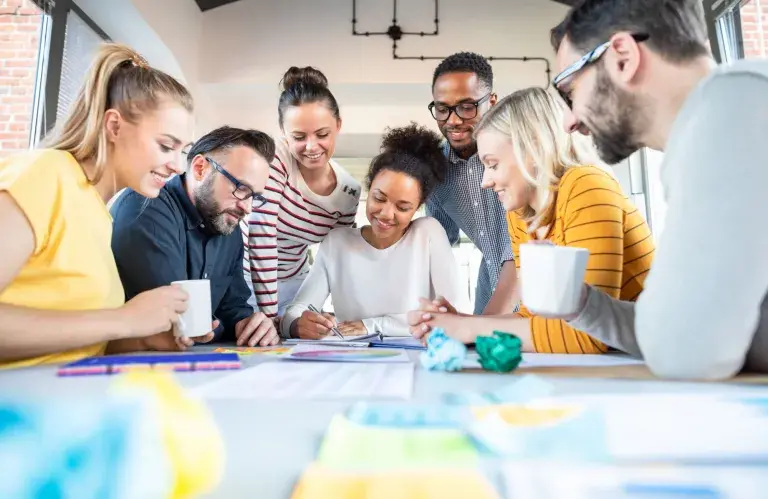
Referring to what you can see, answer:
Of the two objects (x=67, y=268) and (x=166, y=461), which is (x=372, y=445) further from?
(x=67, y=268)

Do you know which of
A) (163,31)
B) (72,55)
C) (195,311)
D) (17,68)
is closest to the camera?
(195,311)

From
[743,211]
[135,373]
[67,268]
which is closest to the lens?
[743,211]

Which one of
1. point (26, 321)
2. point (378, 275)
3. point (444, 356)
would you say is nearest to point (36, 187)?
point (26, 321)

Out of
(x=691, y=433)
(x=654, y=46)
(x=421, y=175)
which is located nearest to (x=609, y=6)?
(x=654, y=46)

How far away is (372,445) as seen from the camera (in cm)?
40

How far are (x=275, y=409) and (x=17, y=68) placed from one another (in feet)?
9.33

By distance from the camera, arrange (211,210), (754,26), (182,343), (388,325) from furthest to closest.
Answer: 1. (754,26)
2. (388,325)
3. (211,210)
4. (182,343)

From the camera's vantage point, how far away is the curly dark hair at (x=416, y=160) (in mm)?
1955

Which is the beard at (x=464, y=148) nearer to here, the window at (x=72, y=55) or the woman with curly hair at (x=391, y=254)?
the woman with curly hair at (x=391, y=254)

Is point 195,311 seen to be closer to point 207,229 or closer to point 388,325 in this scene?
point 207,229

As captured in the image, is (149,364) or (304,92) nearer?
(149,364)

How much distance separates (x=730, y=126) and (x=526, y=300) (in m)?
0.32

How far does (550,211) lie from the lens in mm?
1169

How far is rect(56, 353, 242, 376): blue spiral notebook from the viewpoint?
2.33 ft
